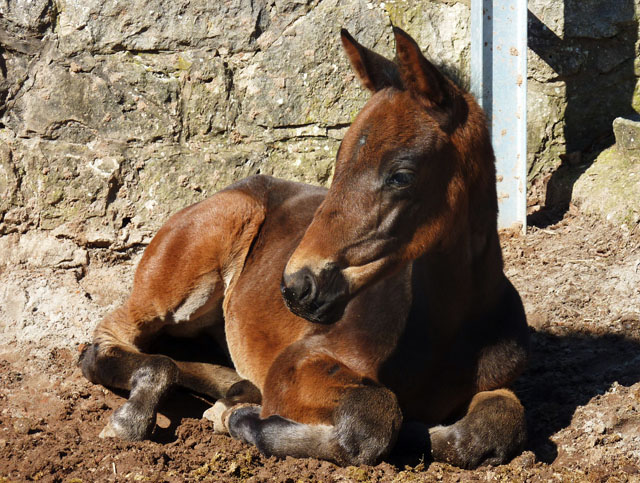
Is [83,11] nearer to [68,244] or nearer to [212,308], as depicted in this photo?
[68,244]

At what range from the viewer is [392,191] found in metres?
3.29

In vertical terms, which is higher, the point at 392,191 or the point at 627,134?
the point at 627,134

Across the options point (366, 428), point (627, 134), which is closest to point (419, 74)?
point (366, 428)

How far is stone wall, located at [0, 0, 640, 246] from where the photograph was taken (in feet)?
19.8

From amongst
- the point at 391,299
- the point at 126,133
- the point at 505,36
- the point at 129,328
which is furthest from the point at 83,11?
the point at 391,299

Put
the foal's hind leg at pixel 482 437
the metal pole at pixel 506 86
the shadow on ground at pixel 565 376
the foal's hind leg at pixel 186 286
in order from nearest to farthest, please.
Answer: the foal's hind leg at pixel 482 437 → the shadow on ground at pixel 565 376 → the foal's hind leg at pixel 186 286 → the metal pole at pixel 506 86

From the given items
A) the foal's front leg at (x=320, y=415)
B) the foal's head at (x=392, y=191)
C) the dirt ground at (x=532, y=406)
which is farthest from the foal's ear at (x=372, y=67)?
the dirt ground at (x=532, y=406)

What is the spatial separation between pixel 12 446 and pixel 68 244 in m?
2.45

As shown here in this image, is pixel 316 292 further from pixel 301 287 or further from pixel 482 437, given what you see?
pixel 482 437

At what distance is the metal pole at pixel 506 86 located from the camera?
19.7 feet

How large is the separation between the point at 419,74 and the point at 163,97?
129 inches

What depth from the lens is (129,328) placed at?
5.05 meters

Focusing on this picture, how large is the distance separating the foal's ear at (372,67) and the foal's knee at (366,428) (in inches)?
57.8

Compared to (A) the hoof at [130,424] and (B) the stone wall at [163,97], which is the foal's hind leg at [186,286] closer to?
(A) the hoof at [130,424]
